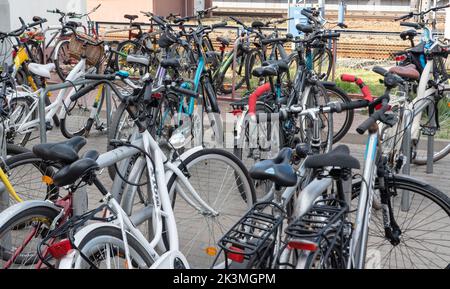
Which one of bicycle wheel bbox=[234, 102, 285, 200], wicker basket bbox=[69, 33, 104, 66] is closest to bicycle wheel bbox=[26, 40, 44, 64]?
wicker basket bbox=[69, 33, 104, 66]

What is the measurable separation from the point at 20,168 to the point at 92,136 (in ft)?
12.2

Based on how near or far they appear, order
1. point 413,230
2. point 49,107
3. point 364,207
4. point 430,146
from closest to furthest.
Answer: point 364,207, point 413,230, point 430,146, point 49,107

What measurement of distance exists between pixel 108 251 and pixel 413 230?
7.10 ft

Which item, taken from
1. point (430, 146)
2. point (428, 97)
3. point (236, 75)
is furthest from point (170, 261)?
point (236, 75)

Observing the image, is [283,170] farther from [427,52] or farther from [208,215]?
[427,52]

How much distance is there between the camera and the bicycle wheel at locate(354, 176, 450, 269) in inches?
146

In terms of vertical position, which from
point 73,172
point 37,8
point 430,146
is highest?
point 37,8

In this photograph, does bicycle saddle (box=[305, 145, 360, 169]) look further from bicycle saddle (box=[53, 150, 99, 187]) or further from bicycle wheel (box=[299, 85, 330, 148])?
bicycle wheel (box=[299, 85, 330, 148])

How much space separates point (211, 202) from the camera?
4.55 metres

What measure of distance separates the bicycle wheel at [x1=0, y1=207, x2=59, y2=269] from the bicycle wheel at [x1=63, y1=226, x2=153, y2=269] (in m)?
0.44

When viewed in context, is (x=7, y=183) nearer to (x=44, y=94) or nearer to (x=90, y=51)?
(x=44, y=94)

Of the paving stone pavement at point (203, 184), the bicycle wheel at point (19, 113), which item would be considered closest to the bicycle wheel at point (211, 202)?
the paving stone pavement at point (203, 184)

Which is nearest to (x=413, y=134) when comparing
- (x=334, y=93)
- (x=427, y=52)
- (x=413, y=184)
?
(x=427, y=52)

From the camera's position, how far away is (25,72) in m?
8.66
